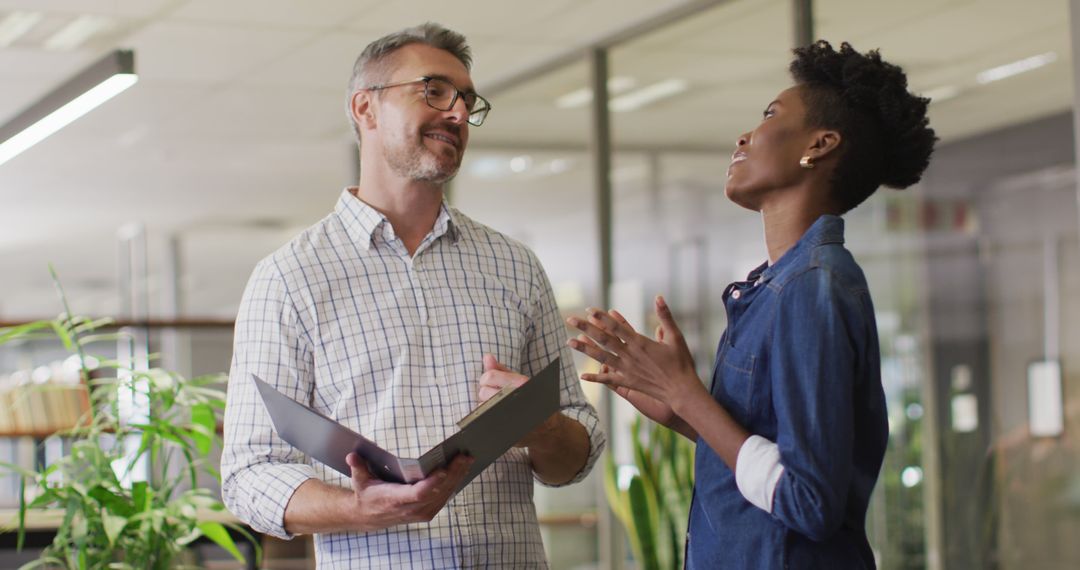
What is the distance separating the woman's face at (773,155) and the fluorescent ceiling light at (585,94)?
3.76 meters

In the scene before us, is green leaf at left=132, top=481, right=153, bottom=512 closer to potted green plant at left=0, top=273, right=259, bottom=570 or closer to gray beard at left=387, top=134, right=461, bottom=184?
potted green plant at left=0, top=273, right=259, bottom=570

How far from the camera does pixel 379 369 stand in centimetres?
196

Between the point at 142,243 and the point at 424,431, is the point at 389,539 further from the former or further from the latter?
the point at 142,243

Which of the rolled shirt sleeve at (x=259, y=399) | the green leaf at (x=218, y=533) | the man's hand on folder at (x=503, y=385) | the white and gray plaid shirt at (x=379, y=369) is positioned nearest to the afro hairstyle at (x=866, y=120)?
the man's hand on folder at (x=503, y=385)

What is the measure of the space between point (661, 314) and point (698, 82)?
12.2 ft

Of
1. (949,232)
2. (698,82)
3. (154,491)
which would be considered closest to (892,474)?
(949,232)

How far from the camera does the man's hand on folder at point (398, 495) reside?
5.48ft

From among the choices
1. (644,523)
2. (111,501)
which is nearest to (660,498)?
(644,523)

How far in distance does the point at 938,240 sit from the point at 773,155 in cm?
266

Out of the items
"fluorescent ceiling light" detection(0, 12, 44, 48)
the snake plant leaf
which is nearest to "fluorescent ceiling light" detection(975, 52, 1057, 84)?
the snake plant leaf

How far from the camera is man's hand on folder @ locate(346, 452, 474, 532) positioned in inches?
65.7

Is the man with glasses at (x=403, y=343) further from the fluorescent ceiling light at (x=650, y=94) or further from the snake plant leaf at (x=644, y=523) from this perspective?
the fluorescent ceiling light at (x=650, y=94)

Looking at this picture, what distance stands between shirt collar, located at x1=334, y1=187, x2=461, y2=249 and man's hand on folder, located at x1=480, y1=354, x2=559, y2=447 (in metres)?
0.27

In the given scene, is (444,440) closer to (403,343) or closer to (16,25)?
(403,343)
